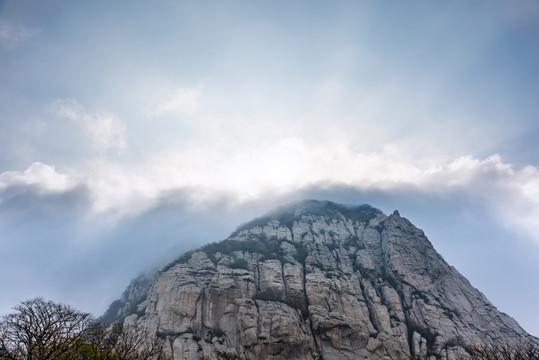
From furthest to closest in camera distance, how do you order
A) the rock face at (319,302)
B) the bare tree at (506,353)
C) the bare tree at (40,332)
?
the rock face at (319,302) → the bare tree at (506,353) → the bare tree at (40,332)

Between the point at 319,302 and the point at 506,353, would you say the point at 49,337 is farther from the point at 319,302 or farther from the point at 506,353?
the point at 319,302

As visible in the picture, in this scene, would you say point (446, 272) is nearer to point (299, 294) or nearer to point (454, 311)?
point (454, 311)

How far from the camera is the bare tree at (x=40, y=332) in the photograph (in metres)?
29.6

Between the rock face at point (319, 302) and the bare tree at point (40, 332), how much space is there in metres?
41.7

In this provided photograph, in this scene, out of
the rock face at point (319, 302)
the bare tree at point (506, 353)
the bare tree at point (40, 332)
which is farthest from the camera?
the rock face at point (319, 302)

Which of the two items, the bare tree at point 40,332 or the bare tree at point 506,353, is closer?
the bare tree at point 40,332

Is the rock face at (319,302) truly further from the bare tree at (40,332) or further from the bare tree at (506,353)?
the bare tree at (40,332)

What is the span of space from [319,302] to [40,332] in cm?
7534

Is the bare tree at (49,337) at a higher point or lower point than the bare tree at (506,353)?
higher

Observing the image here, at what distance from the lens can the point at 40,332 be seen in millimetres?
31641

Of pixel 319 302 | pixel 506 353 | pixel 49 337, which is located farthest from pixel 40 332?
pixel 319 302

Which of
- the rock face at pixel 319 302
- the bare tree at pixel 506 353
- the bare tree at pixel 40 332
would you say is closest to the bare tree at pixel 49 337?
the bare tree at pixel 40 332

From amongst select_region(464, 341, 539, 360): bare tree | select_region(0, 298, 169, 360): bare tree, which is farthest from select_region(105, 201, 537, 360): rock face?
select_region(0, 298, 169, 360): bare tree

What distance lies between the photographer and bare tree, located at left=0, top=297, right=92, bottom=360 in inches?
1167
